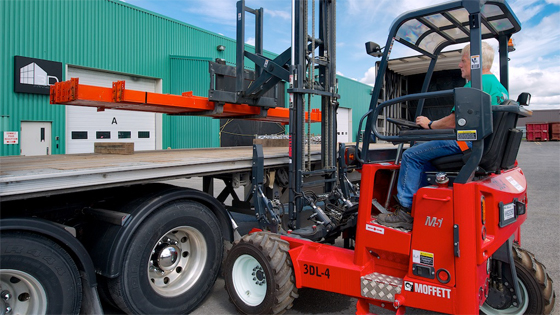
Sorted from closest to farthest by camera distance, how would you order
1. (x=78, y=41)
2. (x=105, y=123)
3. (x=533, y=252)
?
1. (x=533, y=252)
2. (x=78, y=41)
3. (x=105, y=123)

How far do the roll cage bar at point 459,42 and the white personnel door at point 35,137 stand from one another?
1286 centimetres

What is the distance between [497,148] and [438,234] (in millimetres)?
782

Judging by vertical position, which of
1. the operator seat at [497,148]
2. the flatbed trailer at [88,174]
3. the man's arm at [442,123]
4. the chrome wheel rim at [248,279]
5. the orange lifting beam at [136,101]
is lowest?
the chrome wheel rim at [248,279]

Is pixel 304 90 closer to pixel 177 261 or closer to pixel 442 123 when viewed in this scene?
pixel 442 123

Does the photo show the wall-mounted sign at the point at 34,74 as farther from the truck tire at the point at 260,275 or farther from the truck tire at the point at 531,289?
the truck tire at the point at 531,289

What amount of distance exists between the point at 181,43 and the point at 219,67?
1342 centimetres

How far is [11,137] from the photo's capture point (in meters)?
12.0

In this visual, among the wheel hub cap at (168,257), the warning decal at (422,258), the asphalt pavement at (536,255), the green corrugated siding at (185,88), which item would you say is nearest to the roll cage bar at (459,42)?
the warning decal at (422,258)

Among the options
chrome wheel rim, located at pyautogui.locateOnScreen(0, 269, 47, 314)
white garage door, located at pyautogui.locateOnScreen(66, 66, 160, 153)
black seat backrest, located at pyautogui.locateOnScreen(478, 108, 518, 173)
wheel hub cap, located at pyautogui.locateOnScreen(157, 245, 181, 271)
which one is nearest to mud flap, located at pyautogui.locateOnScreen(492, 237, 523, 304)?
black seat backrest, located at pyautogui.locateOnScreen(478, 108, 518, 173)

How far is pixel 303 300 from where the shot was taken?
409 cm

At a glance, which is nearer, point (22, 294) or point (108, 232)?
point (22, 294)

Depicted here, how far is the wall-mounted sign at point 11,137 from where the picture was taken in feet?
39.2

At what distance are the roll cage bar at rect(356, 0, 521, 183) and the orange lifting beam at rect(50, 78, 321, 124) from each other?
1897mm

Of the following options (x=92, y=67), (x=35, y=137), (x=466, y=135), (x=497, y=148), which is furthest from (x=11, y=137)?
(x=497, y=148)
